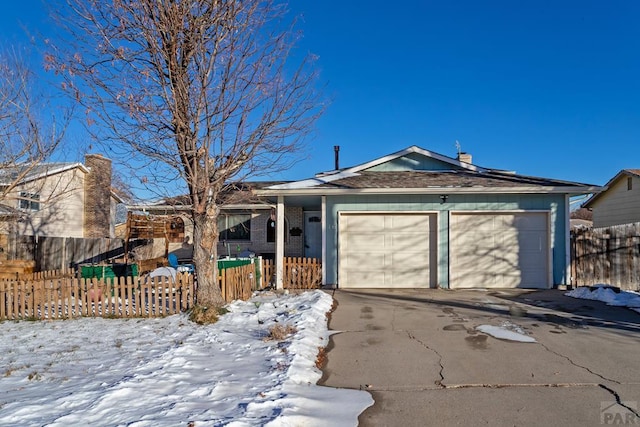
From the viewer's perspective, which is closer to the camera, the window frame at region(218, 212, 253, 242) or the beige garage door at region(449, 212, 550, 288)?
the beige garage door at region(449, 212, 550, 288)

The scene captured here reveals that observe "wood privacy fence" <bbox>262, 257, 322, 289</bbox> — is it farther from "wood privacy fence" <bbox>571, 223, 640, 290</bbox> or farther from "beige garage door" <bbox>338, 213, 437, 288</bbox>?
"wood privacy fence" <bbox>571, 223, 640, 290</bbox>

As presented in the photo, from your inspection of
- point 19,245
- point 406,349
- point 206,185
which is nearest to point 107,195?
point 19,245

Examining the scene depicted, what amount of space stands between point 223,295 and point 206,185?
2.50 m

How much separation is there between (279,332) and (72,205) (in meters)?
19.1

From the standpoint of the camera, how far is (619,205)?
2294 cm

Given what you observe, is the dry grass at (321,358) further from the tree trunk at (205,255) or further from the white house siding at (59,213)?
the white house siding at (59,213)

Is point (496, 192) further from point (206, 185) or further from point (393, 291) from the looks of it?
point (206, 185)

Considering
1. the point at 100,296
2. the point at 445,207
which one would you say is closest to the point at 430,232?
the point at 445,207

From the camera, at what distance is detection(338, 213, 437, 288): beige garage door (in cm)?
1327

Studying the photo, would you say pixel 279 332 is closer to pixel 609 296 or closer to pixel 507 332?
pixel 507 332

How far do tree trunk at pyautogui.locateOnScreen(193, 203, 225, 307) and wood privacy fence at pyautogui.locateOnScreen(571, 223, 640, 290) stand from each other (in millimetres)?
10094

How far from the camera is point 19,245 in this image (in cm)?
1503

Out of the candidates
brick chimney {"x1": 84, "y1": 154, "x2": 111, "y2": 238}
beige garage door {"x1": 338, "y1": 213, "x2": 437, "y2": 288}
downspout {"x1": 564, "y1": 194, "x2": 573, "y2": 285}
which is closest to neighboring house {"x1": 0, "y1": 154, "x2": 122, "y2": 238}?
brick chimney {"x1": 84, "y1": 154, "x2": 111, "y2": 238}

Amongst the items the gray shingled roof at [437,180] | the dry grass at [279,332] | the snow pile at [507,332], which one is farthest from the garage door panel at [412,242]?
the dry grass at [279,332]
